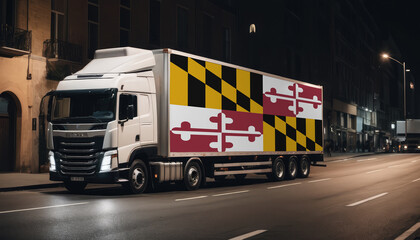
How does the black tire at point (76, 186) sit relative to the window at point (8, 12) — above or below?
below

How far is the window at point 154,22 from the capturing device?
29.1m

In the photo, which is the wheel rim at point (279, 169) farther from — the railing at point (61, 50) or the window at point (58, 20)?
the window at point (58, 20)

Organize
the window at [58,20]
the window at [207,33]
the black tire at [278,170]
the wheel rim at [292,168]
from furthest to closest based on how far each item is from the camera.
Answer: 1. the window at [207,33]
2. the window at [58,20]
3. the wheel rim at [292,168]
4. the black tire at [278,170]

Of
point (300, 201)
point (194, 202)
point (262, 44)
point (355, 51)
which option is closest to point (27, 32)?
point (194, 202)

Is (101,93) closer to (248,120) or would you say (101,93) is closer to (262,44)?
(248,120)

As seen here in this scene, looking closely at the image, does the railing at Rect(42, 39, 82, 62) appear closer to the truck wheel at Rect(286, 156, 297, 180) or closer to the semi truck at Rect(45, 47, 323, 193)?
the semi truck at Rect(45, 47, 323, 193)

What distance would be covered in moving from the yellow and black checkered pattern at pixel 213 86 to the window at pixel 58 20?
9.35m

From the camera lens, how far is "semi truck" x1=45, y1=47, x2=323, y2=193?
1402 centimetres

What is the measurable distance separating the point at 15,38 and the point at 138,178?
9887mm

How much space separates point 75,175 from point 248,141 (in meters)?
6.35

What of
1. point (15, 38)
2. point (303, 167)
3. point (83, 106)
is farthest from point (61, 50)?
point (303, 167)

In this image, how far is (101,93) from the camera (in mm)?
14133

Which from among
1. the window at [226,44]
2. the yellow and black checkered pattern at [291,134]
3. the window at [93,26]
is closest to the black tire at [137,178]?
the yellow and black checkered pattern at [291,134]

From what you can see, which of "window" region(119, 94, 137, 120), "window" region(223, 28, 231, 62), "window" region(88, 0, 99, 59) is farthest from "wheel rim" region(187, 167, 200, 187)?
"window" region(223, 28, 231, 62)
